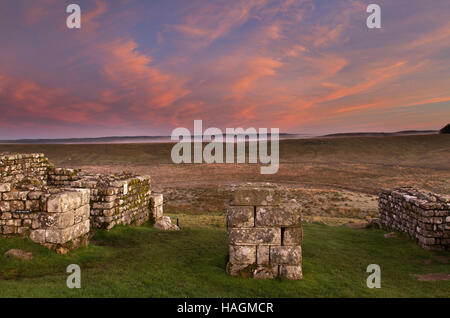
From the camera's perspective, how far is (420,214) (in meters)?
10.9

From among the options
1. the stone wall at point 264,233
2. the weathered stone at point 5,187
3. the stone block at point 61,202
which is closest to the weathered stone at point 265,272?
the stone wall at point 264,233

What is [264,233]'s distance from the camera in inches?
280

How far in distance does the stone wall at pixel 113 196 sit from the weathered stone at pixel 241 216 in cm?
611

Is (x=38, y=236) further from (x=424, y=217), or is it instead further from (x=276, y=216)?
(x=424, y=217)

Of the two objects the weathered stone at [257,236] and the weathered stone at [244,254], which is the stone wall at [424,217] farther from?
the weathered stone at [244,254]

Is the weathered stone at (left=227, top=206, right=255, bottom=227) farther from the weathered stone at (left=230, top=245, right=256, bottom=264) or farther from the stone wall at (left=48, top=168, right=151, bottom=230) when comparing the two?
the stone wall at (left=48, top=168, right=151, bottom=230)

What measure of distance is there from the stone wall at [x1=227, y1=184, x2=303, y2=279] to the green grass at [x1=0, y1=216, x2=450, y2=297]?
0.31 metres

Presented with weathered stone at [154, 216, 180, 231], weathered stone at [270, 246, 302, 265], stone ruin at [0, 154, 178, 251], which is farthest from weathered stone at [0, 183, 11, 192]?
weathered stone at [270, 246, 302, 265]

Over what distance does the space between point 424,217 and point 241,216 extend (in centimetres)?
805

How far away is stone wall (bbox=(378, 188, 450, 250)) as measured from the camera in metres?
10.5

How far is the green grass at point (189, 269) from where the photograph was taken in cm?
637

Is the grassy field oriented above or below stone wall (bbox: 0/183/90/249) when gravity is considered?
below
